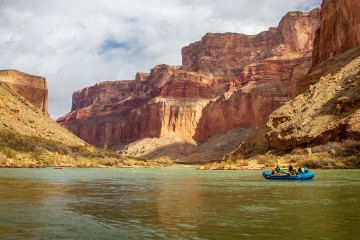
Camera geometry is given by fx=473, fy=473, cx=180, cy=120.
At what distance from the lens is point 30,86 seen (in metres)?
140

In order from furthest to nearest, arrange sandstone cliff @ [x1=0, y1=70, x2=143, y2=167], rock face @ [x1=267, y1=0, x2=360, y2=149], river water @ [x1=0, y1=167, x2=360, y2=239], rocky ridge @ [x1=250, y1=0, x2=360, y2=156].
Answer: sandstone cliff @ [x1=0, y1=70, x2=143, y2=167] < rock face @ [x1=267, y1=0, x2=360, y2=149] < rocky ridge @ [x1=250, y1=0, x2=360, y2=156] < river water @ [x1=0, y1=167, x2=360, y2=239]

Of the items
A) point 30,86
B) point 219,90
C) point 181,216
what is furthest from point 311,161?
point 219,90

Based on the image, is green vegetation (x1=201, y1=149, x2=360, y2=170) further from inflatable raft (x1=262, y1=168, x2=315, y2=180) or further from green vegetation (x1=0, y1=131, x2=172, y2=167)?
green vegetation (x1=0, y1=131, x2=172, y2=167)

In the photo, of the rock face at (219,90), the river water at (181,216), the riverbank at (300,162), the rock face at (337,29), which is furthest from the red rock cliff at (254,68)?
the river water at (181,216)

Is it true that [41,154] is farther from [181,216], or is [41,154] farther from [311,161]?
[181,216]

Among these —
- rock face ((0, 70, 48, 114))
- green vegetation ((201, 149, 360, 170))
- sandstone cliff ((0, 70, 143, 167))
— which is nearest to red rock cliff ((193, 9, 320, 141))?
rock face ((0, 70, 48, 114))

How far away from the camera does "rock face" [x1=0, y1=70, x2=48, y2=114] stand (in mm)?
135625

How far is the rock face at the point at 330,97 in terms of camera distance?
199 ft

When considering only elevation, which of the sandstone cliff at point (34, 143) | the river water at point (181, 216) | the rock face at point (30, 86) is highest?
the rock face at point (30, 86)

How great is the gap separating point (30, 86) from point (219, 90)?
68.1 m

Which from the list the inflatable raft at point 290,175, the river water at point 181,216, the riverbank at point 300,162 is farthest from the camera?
the riverbank at point 300,162

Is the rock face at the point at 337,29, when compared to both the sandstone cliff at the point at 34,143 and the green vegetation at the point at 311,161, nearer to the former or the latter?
the green vegetation at the point at 311,161

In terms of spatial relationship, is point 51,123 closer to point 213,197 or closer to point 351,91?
point 351,91

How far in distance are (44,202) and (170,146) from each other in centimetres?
13231
